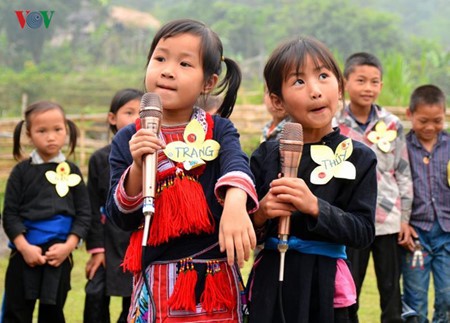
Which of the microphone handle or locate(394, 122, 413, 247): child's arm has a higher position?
locate(394, 122, 413, 247): child's arm

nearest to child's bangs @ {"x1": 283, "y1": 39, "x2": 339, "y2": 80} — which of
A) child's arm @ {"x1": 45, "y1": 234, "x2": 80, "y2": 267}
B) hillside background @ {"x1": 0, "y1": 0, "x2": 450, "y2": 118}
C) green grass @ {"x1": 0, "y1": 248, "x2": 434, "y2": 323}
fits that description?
child's arm @ {"x1": 45, "y1": 234, "x2": 80, "y2": 267}

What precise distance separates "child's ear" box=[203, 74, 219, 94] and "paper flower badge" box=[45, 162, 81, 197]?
177cm

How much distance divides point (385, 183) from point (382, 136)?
256mm

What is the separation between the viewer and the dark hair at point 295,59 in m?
2.18

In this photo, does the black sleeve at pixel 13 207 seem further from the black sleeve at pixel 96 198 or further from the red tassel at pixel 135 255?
the red tassel at pixel 135 255

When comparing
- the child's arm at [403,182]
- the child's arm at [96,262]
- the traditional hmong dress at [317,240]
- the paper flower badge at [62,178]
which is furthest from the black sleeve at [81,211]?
the traditional hmong dress at [317,240]

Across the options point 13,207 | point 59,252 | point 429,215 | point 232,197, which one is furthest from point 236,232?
point 429,215

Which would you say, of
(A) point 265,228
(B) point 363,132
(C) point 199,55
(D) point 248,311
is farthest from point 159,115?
(B) point 363,132

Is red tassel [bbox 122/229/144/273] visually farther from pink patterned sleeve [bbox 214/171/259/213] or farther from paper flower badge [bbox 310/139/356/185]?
paper flower badge [bbox 310/139/356/185]

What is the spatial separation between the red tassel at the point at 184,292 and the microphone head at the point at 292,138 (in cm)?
44

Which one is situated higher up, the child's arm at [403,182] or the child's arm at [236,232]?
the child's arm at [403,182]

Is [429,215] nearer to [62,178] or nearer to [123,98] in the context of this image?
[123,98]

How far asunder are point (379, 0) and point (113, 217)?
4212 cm

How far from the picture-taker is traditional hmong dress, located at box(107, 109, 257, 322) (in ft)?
6.57
